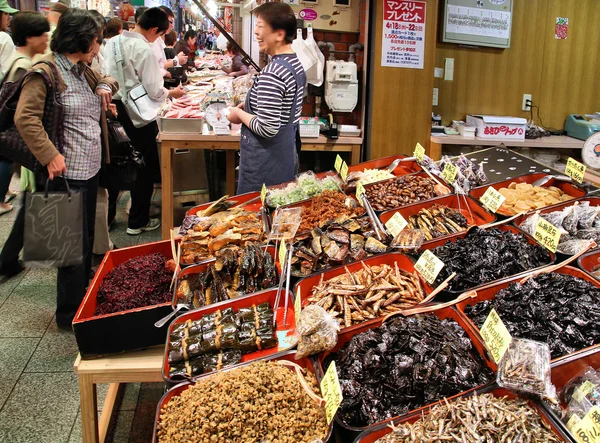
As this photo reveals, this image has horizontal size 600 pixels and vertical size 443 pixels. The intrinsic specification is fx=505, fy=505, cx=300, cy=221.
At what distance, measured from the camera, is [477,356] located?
1773 millimetres

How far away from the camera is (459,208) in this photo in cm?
305

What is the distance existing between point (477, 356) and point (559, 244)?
965mm

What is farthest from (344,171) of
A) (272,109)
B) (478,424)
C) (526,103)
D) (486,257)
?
(526,103)

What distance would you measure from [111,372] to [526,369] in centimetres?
161

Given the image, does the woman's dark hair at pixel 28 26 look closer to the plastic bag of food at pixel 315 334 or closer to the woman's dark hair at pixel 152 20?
the woman's dark hair at pixel 152 20

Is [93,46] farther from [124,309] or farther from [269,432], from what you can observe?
[269,432]

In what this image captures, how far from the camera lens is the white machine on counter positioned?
4957 millimetres

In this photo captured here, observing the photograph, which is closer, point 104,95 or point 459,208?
point 459,208

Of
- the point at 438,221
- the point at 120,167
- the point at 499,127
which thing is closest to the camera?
the point at 438,221

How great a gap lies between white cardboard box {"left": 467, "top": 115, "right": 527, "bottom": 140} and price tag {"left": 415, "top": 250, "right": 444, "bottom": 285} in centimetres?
369

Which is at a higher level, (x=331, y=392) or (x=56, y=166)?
(x=56, y=166)

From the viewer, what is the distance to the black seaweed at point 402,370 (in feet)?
5.32

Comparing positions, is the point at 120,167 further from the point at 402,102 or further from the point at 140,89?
the point at 402,102

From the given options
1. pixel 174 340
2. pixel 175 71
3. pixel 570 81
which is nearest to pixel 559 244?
pixel 174 340
